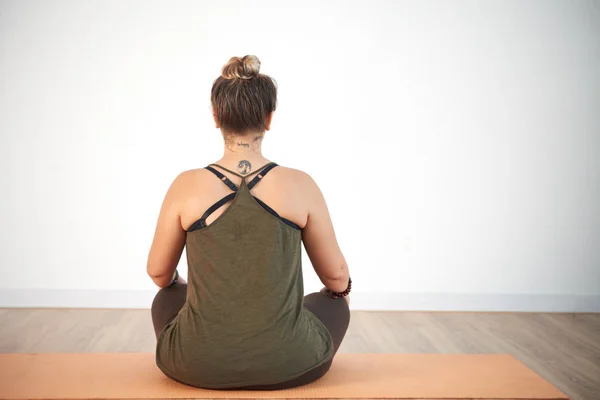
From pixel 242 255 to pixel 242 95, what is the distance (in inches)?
15.5

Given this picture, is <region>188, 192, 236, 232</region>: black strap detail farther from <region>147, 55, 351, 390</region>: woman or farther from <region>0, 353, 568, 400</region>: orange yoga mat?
<region>0, 353, 568, 400</region>: orange yoga mat

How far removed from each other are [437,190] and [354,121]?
0.65 meters

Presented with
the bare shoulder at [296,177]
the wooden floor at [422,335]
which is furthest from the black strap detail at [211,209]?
the wooden floor at [422,335]

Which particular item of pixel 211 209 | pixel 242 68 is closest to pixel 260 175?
pixel 211 209

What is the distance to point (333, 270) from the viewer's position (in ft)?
6.38

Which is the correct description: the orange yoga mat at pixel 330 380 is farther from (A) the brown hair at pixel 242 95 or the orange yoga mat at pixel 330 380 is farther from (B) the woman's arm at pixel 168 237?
(A) the brown hair at pixel 242 95

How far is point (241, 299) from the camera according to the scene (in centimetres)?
175

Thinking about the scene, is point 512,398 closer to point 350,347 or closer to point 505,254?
point 350,347

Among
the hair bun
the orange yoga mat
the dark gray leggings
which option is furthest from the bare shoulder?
the orange yoga mat

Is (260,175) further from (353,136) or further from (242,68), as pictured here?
(353,136)

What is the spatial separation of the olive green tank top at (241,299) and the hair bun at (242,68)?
24 cm

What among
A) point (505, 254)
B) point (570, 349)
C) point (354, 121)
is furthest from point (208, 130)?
point (570, 349)

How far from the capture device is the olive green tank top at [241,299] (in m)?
1.74

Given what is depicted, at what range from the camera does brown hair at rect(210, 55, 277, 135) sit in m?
1.77
